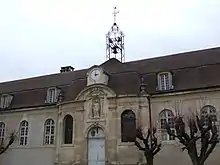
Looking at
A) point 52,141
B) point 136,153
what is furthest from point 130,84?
point 52,141

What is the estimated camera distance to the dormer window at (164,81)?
23.5 meters

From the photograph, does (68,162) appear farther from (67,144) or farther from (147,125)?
(147,125)

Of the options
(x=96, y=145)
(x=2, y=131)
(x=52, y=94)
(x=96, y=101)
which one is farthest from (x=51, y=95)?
(x=96, y=145)

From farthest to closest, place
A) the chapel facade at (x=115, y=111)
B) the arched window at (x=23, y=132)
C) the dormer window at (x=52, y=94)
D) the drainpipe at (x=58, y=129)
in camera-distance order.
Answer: the dormer window at (x=52, y=94) → the arched window at (x=23, y=132) → the drainpipe at (x=58, y=129) → the chapel facade at (x=115, y=111)

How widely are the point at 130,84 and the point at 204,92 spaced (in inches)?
205

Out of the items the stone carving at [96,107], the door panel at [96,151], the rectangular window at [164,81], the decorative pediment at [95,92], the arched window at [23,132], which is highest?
the rectangular window at [164,81]

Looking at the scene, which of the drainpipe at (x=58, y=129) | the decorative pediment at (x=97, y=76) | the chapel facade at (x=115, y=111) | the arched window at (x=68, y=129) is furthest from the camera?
the arched window at (x=68, y=129)

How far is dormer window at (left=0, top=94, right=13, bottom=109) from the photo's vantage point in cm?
3008

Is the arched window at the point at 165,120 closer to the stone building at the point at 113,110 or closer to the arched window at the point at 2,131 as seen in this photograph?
the stone building at the point at 113,110

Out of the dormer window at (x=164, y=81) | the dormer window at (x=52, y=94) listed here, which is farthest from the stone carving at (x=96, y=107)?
the dormer window at (x=52, y=94)

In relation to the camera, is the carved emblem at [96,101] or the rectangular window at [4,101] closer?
the carved emblem at [96,101]

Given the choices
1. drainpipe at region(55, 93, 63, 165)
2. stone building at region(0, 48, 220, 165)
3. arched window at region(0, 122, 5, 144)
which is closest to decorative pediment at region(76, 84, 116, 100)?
stone building at region(0, 48, 220, 165)

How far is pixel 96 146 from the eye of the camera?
77.9ft

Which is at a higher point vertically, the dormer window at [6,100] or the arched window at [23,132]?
the dormer window at [6,100]
